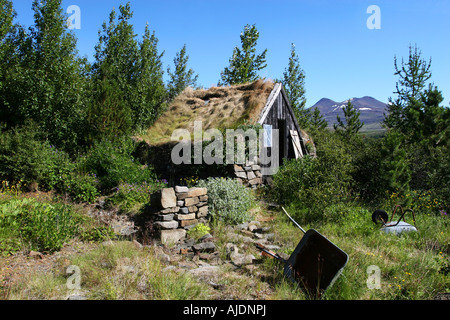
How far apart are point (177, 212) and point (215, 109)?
666cm

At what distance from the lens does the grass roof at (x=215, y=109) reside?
11312 millimetres

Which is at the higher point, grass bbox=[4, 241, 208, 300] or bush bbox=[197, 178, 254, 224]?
bush bbox=[197, 178, 254, 224]

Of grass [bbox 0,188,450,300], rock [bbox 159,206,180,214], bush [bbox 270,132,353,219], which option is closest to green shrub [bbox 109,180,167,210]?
rock [bbox 159,206,180,214]

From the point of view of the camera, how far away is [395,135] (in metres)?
9.33

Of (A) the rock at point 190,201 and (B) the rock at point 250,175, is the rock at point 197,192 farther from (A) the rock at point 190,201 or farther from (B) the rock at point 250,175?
(B) the rock at point 250,175

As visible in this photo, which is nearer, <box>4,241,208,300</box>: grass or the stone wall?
<box>4,241,208,300</box>: grass

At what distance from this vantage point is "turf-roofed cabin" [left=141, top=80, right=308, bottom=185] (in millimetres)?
10688

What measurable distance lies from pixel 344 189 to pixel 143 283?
614 cm

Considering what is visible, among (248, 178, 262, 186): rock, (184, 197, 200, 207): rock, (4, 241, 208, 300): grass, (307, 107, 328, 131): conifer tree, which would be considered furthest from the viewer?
(307, 107, 328, 131): conifer tree

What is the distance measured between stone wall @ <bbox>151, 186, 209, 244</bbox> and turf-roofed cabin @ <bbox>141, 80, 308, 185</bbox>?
2.58 m

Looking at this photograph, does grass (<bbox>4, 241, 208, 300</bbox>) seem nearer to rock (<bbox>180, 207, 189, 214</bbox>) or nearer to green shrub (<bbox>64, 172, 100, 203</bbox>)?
rock (<bbox>180, 207, 189, 214</bbox>)

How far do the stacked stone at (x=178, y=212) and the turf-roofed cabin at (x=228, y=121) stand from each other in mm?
2562

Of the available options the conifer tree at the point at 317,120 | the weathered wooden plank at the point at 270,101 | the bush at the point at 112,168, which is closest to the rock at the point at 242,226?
the bush at the point at 112,168
